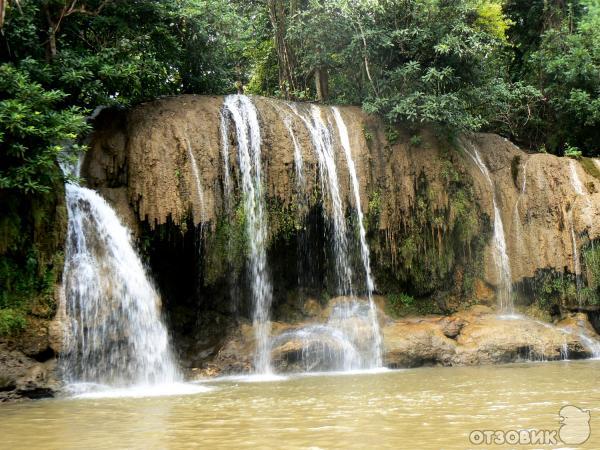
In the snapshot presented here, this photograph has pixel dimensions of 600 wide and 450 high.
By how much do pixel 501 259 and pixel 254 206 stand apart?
6758mm

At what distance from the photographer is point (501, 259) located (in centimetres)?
1650

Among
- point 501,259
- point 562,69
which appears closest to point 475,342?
point 501,259

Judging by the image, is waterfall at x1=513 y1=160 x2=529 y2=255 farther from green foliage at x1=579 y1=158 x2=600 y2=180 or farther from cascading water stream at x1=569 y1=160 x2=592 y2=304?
green foliage at x1=579 y1=158 x2=600 y2=180

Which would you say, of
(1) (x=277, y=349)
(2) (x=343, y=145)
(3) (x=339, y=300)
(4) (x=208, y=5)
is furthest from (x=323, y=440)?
(4) (x=208, y=5)

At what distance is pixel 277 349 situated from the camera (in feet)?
43.7

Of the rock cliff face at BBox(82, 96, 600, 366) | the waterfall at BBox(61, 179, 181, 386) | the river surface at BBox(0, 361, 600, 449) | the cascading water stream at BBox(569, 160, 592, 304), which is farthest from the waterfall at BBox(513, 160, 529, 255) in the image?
the waterfall at BBox(61, 179, 181, 386)

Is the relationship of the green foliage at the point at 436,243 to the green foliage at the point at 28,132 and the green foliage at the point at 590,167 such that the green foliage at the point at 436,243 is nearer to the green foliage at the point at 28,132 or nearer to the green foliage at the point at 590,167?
the green foliage at the point at 590,167

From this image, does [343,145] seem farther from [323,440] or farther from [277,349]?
[323,440]

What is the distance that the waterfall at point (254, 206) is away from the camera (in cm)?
1405

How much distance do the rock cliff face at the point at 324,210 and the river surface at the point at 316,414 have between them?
3.52 meters

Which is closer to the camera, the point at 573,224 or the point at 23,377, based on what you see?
the point at 23,377

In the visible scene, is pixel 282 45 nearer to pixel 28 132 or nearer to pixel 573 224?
pixel 573 224

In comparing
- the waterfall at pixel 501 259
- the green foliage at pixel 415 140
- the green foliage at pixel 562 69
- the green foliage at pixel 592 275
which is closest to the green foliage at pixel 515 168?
the waterfall at pixel 501 259

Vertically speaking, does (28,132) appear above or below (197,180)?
above
